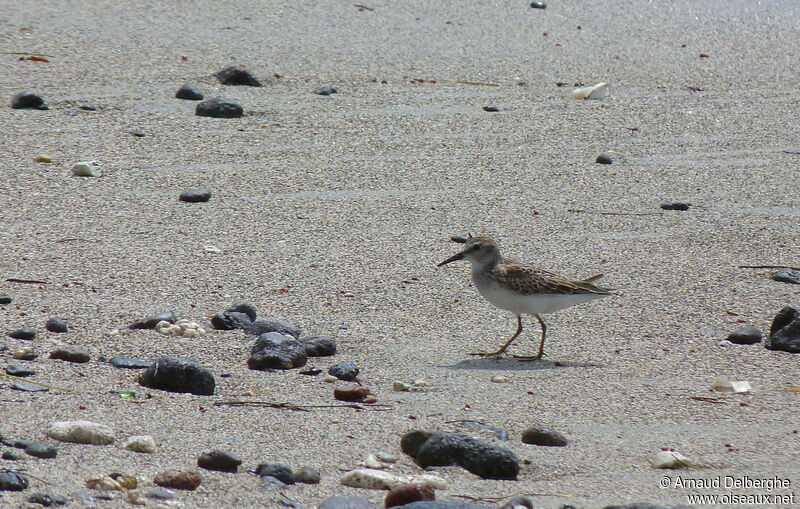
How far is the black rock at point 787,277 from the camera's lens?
6160mm

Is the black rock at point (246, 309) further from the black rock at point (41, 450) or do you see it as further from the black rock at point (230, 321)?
the black rock at point (41, 450)

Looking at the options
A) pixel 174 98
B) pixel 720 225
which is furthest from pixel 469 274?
pixel 174 98

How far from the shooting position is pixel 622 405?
4.55 meters

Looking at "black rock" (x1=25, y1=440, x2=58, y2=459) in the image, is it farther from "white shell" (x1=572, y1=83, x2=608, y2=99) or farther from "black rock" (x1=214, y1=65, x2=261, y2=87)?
"white shell" (x1=572, y1=83, x2=608, y2=99)

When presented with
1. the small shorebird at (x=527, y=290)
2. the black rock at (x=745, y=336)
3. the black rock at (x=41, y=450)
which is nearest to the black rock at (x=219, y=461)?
the black rock at (x=41, y=450)

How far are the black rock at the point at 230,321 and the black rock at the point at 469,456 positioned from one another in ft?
5.09

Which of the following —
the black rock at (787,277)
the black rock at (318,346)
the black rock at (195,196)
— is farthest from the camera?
the black rock at (195,196)

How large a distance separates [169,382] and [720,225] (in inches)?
154

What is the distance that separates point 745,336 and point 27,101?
208 inches

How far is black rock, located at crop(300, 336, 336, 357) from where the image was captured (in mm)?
4895

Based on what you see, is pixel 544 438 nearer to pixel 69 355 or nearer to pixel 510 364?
pixel 510 364

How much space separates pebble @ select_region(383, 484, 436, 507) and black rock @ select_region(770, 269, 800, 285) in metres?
3.37

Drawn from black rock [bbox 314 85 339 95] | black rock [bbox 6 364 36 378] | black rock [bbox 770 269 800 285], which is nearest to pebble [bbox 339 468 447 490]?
black rock [bbox 6 364 36 378]

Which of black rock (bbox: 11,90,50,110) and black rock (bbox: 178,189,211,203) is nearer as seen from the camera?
black rock (bbox: 178,189,211,203)
